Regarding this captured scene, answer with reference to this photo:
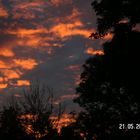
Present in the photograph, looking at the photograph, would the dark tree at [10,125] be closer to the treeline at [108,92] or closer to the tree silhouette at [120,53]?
the treeline at [108,92]

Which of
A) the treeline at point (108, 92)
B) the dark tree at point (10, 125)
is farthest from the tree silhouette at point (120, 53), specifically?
the dark tree at point (10, 125)

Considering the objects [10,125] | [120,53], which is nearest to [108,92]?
[120,53]

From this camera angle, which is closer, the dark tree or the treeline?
the treeline

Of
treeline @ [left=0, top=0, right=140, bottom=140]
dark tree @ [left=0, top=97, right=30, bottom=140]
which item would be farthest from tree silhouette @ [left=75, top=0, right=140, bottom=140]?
dark tree @ [left=0, top=97, right=30, bottom=140]

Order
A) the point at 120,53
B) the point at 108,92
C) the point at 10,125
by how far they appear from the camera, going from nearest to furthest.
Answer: the point at 120,53 < the point at 108,92 < the point at 10,125

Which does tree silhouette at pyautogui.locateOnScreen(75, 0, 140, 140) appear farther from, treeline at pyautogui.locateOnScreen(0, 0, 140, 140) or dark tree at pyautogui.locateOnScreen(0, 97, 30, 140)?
dark tree at pyautogui.locateOnScreen(0, 97, 30, 140)

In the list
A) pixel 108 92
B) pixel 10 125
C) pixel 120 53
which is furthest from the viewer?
pixel 10 125

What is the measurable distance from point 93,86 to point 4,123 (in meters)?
27.1

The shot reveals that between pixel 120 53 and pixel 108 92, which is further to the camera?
pixel 108 92

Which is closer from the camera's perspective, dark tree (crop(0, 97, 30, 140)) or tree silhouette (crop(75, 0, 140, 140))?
tree silhouette (crop(75, 0, 140, 140))

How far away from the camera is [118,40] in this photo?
24.5 m

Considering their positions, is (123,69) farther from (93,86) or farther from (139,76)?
(93,86)

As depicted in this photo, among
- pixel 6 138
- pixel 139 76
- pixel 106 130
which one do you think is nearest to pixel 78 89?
pixel 106 130

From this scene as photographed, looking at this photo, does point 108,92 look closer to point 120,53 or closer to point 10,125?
point 120,53
